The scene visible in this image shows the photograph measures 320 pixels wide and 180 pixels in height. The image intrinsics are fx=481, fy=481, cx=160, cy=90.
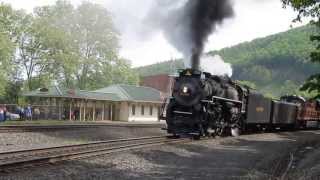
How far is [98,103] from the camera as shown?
5250 cm

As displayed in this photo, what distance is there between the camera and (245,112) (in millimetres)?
27156

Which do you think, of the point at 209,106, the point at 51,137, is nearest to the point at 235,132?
the point at 209,106

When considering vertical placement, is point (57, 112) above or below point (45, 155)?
above

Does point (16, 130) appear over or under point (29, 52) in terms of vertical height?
under

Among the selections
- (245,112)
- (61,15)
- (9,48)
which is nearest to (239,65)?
(61,15)

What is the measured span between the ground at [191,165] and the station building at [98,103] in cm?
2846

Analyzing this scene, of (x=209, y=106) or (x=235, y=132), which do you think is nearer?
(x=209, y=106)

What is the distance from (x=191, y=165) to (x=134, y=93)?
42787mm

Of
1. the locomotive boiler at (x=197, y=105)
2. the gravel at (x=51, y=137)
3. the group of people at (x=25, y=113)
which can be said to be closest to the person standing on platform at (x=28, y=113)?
the group of people at (x=25, y=113)

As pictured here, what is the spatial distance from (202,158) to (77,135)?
34.0ft

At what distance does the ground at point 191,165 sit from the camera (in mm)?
12086

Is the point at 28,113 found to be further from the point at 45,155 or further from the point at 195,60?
the point at 45,155

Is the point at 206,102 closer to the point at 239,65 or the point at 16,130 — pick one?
the point at 16,130

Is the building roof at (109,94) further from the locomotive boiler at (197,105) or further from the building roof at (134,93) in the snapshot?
the locomotive boiler at (197,105)
